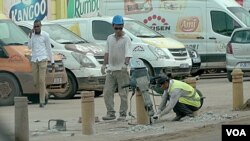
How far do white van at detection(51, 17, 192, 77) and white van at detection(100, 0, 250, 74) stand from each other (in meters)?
3.18

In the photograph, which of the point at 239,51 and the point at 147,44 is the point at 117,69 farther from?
the point at 239,51

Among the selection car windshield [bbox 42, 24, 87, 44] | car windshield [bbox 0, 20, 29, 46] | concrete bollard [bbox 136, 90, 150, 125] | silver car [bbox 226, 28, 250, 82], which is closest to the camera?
concrete bollard [bbox 136, 90, 150, 125]

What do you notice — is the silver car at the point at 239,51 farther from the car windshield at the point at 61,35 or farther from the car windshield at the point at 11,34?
the car windshield at the point at 11,34

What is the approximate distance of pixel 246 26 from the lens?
26391mm

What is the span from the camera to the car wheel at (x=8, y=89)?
17359mm

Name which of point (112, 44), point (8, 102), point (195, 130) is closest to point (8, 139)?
point (195, 130)

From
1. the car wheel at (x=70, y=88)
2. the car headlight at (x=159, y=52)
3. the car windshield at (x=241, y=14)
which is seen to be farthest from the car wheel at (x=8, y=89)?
the car windshield at (x=241, y=14)

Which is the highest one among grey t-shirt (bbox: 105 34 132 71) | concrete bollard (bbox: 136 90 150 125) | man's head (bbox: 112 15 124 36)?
man's head (bbox: 112 15 124 36)

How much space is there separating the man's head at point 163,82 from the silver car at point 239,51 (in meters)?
10.1

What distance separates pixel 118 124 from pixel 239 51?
10.9 m

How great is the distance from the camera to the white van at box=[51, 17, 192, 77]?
73.1 feet

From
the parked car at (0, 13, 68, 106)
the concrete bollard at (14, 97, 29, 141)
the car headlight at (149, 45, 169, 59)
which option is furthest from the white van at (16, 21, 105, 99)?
the concrete bollard at (14, 97, 29, 141)

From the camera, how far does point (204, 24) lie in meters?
26.5

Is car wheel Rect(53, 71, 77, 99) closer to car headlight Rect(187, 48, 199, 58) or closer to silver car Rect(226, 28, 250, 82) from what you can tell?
silver car Rect(226, 28, 250, 82)
